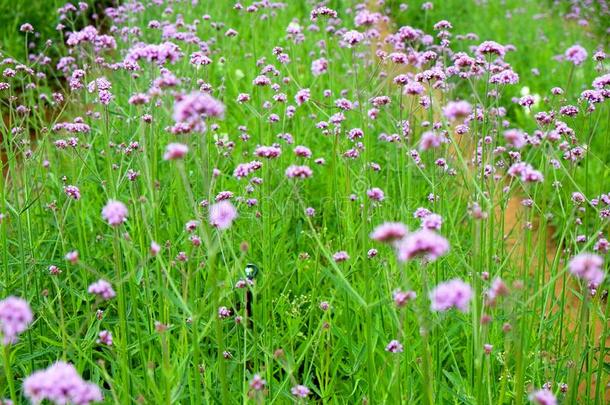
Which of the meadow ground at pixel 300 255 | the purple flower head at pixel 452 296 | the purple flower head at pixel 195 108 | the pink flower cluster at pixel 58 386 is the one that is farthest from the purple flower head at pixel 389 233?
the pink flower cluster at pixel 58 386

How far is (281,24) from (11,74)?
4488mm

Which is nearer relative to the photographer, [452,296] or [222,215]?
[452,296]

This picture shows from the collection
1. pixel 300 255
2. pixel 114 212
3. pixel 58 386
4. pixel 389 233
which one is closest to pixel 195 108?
pixel 114 212

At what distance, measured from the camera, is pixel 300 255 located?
2.68 metres

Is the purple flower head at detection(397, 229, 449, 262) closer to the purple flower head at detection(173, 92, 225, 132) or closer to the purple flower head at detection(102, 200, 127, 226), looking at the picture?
the purple flower head at detection(173, 92, 225, 132)

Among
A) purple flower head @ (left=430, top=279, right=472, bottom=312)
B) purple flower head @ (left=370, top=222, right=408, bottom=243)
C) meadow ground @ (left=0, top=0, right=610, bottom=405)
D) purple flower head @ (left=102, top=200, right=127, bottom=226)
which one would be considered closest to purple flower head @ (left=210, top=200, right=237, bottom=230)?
meadow ground @ (left=0, top=0, right=610, bottom=405)

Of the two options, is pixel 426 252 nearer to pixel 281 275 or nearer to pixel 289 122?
pixel 281 275

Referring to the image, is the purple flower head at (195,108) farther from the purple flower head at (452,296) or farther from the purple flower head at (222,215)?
the purple flower head at (452,296)

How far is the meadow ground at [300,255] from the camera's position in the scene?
1817 mm

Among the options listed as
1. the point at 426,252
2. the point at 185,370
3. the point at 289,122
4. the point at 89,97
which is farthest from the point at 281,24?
the point at 426,252

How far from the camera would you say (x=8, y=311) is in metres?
1.27

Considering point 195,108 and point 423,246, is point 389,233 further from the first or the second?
point 195,108

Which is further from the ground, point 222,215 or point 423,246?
point 423,246

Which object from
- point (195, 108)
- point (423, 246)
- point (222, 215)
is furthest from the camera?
point (222, 215)
